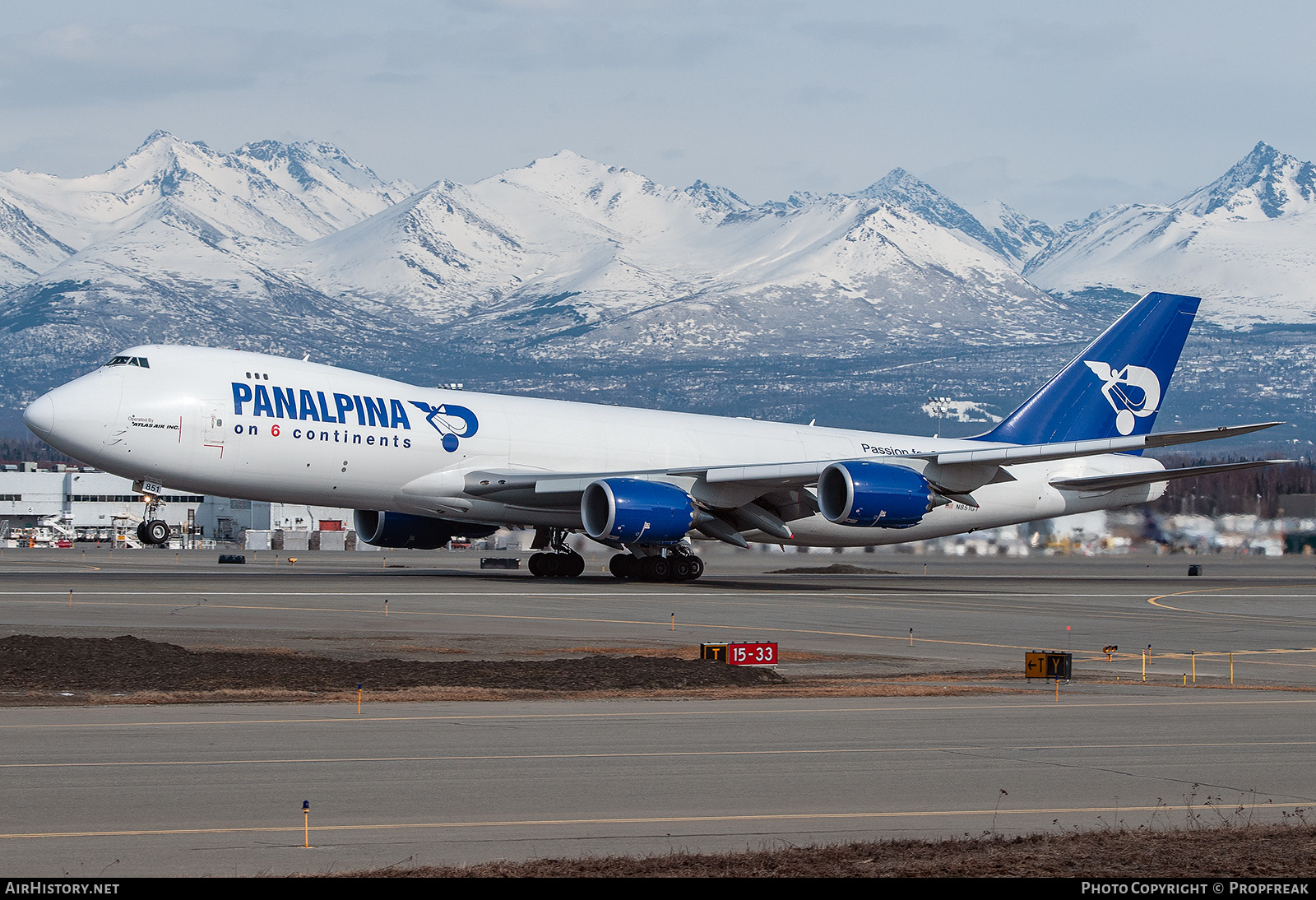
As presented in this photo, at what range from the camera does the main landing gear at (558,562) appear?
47531mm

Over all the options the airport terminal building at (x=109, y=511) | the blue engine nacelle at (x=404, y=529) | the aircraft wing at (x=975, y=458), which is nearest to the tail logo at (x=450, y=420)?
the blue engine nacelle at (x=404, y=529)

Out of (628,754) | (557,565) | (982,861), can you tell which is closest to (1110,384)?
(557,565)

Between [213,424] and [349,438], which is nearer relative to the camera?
[213,424]

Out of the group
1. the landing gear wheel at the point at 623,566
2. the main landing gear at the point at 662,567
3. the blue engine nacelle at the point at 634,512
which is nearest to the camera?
the blue engine nacelle at the point at 634,512

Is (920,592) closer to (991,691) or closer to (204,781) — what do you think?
(991,691)

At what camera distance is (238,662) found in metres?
22.3

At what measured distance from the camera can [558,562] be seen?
4772 cm

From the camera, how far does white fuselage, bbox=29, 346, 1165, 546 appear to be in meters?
38.3

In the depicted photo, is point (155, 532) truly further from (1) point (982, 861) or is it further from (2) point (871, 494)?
(1) point (982, 861)

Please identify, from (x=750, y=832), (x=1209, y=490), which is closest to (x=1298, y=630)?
(x=750, y=832)

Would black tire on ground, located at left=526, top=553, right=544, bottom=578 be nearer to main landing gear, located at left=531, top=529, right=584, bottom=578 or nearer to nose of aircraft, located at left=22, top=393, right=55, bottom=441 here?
main landing gear, located at left=531, top=529, right=584, bottom=578

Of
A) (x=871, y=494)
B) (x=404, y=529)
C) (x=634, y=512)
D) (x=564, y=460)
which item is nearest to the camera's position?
(x=634, y=512)

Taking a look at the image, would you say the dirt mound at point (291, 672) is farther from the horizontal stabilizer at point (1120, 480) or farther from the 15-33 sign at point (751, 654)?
the horizontal stabilizer at point (1120, 480)

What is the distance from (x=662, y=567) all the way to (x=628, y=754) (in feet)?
97.0
